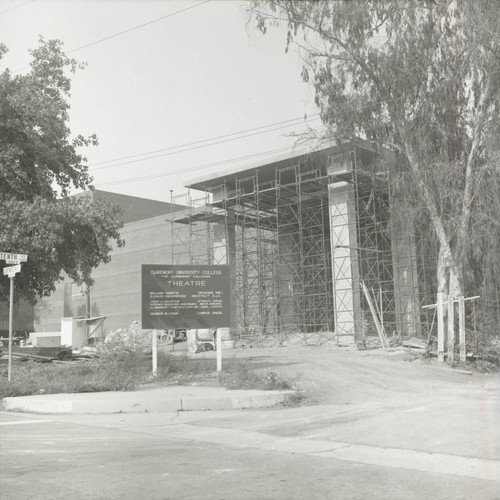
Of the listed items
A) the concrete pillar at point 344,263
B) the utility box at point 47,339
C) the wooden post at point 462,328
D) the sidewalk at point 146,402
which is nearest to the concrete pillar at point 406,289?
the concrete pillar at point 344,263

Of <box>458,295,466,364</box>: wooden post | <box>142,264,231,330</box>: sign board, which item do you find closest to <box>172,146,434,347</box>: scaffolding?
<box>458,295,466,364</box>: wooden post

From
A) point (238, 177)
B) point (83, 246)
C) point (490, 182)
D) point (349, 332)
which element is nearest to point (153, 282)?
point (83, 246)

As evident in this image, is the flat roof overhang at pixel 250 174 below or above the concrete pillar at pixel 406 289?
above

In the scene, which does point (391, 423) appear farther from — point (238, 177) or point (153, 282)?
point (238, 177)

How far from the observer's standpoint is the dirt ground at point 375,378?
13.0m

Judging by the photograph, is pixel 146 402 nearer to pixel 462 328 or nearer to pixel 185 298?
pixel 185 298

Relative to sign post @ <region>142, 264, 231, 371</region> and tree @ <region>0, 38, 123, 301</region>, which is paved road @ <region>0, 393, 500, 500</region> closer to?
sign post @ <region>142, 264, 231, 371</region>

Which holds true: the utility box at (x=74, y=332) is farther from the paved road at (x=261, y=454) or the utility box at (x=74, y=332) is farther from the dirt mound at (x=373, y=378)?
the paved road at (x=261, y=454)

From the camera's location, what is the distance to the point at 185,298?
16.1 meters

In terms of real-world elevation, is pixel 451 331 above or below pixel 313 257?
below

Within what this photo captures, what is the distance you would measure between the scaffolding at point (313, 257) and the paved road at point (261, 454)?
2022cm

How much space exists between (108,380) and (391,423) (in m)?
7.48

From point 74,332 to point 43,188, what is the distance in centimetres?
2196

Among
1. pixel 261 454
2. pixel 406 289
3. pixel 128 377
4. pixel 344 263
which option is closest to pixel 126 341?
pixel 128 377
